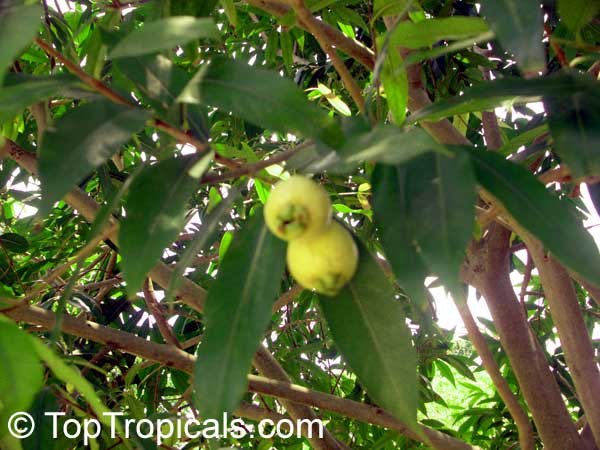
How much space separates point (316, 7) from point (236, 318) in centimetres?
73

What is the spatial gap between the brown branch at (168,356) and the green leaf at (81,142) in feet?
2.29

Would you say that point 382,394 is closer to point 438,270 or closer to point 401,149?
point 438,270

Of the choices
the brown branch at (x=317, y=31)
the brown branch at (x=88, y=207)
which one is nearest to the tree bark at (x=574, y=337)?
the brown branch at (x=317, y=31)

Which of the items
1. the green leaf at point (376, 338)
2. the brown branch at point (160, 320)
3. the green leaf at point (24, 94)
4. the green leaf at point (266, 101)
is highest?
the brown branch at point (160, 320)

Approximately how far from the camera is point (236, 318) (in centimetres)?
67

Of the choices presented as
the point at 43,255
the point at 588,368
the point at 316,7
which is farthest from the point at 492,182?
the point at 43,255

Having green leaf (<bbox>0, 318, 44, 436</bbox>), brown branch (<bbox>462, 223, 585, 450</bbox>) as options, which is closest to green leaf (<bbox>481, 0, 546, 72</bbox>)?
green leaf (<bbox>0, 318, 44, 436</bbox>)

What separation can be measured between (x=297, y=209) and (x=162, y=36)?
20 centimetres

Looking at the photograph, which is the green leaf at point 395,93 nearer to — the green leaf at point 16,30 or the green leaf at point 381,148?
the green leaf at point 381,148

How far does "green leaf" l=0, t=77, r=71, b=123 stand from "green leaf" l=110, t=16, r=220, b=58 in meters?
0.07

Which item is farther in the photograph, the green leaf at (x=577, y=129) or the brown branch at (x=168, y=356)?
the brown branch at (x=168, y=356)

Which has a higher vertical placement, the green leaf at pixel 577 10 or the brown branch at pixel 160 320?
the green leaf at pixel 577 10

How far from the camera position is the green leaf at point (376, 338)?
0.71 metres

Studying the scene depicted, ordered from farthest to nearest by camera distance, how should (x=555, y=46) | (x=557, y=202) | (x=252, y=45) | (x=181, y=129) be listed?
1. (x=252, y=45)
2. (x=555, y=46)
3. (x=181, y=129)
4. (x=557, y=202)
